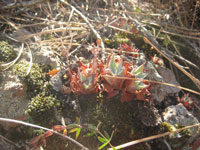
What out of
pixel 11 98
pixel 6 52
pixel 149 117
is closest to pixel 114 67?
pixel 149 117

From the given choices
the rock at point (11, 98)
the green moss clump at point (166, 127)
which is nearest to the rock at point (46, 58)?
the rock at point (11, 98)

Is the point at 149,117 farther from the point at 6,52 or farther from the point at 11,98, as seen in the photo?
the point at 6,52

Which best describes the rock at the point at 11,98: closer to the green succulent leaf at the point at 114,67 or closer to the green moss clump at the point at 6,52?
the green moss clump at the point at 6,52

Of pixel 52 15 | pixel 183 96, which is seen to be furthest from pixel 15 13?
pixel 183 96

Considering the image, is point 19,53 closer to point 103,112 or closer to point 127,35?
point 103,112

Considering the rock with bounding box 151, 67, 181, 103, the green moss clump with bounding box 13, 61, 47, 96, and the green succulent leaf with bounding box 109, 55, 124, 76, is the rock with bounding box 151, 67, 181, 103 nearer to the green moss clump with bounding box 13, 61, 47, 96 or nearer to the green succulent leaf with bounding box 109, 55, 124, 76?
the green succulent leaf with bounding box 109, 55, 124, 76
